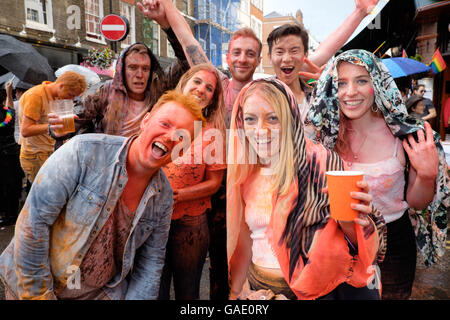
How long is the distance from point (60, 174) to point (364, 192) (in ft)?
4.42

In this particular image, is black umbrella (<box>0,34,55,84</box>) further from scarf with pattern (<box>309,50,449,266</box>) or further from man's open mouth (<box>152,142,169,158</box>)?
scarf with pattern (<box>309,50,449,266</box>)

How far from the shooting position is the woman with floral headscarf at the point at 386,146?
1.78 meters

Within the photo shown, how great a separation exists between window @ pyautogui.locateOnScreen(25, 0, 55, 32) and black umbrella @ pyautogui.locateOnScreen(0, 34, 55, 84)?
6448mm

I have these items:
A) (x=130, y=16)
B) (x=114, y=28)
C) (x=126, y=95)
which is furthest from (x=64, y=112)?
(x=130, y=16)

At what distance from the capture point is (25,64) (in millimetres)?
5996

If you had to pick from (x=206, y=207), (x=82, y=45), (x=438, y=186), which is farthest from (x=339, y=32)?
(x=82, y=45)

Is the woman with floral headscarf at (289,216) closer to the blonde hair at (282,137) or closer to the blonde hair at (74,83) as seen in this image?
the blonde hair at (282,137)

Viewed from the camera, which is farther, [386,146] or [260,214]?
[386,146]

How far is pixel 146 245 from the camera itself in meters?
1.97

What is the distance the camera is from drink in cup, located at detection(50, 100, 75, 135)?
7.54ft

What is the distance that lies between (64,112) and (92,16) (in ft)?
45.4

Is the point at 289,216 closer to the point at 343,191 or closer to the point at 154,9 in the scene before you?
the point at 343,191

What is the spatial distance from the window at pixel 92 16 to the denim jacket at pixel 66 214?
14370 mm

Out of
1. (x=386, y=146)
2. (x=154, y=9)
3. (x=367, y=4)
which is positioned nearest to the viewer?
(x=386, y=146)
